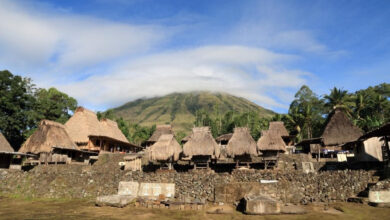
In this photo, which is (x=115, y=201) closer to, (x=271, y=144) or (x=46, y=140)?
(x=271, y=144)

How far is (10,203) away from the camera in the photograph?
1767 cm

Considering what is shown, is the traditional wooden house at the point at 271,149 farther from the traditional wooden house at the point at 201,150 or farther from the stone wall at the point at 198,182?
the traditional wooden house at the point at 201,150

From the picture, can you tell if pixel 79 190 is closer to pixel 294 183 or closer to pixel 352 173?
pixel 294 183

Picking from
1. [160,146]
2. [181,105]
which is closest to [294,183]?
[160,146]

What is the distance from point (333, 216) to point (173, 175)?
36.2 ft

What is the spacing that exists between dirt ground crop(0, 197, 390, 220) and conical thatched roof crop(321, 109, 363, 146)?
15988mm

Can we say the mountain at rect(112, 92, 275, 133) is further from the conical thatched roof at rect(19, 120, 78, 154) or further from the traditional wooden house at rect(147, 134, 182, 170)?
the traditional wooden house at rect(147, 134, 182, 170)

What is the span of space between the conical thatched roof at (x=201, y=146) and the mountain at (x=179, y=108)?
93.6m

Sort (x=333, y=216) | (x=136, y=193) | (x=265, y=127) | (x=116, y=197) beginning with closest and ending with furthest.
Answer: (x=333, y=216)
(x=116, y=197)
(x=136, y=193)
(x=265, y=127)

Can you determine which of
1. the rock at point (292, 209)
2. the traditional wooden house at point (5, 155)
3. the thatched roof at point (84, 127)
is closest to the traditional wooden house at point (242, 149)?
the rock at point (292, 209)

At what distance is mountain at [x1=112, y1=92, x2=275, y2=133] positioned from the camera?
133625 mm

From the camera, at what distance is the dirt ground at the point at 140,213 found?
43.8 feet

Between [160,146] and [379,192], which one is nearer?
[379,192]

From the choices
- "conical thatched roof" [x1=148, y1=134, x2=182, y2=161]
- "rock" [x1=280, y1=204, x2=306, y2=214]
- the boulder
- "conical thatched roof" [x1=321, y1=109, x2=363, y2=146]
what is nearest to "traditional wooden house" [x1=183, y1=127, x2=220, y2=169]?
"conical thatched roof" [x1=148, y1=134, x2=182, y2=161]
